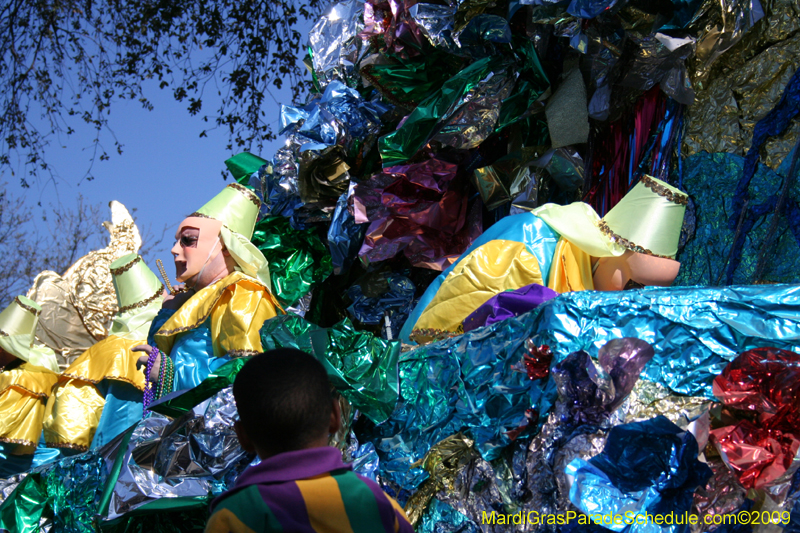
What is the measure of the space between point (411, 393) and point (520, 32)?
1.61 m

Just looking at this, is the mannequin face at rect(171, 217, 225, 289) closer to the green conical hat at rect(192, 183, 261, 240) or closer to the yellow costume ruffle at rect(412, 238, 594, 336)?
the green conical hat at rect(192, 183, 261, 240)

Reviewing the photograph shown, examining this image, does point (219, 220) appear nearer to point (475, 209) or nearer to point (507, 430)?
point (475, 209)

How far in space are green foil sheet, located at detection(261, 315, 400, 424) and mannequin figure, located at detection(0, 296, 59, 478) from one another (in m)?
1.69

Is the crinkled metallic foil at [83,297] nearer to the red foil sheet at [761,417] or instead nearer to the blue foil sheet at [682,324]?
the blue foil sheet at [682,324]

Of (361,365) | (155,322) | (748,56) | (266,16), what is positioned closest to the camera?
(361,365)

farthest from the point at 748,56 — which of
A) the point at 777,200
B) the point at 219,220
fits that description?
the point at 219,220

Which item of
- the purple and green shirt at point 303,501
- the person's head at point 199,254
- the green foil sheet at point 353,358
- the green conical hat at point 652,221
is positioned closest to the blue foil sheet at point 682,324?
the green foil sheet at point 353,358

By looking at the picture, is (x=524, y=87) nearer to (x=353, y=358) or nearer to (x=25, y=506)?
(x=353, y=358)

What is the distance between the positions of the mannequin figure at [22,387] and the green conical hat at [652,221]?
256 centimetres

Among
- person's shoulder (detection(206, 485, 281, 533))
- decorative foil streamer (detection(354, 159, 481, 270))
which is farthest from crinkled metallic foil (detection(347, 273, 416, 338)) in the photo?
Answer: person's shoulder (detection(206, 485, 281, 533))

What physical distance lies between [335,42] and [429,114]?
91 centimetres

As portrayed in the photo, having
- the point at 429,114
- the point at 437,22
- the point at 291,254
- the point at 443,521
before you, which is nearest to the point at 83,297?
the point at 291,254

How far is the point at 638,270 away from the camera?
225cm

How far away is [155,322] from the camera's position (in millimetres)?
3275
